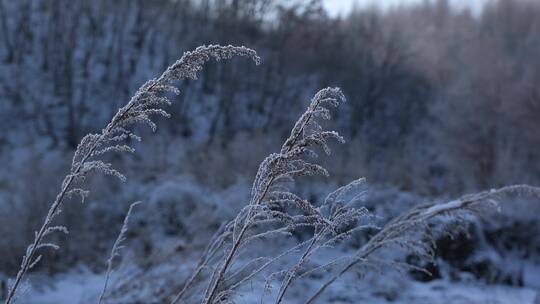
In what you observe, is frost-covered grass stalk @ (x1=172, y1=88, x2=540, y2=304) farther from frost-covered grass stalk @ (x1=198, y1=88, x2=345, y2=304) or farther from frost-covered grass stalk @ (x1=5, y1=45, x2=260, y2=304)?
frost-covered grass stalk @ (x1=5, y1=45, x2=260, y2=304)

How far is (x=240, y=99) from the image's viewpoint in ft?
76.6

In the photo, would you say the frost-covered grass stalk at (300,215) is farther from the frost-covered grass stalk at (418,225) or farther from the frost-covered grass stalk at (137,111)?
the frost-covered grass stalk at (137,111)

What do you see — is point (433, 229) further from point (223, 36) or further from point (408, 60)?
point (408, 60)

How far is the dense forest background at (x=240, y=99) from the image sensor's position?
13.1 m

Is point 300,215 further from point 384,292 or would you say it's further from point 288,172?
point 384,292

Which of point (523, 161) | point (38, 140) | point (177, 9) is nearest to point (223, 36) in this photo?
point (177, 9)

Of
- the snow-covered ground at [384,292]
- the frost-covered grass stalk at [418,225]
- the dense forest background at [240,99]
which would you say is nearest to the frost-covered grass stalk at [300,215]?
the frost-covered grass stalk at [418,225]

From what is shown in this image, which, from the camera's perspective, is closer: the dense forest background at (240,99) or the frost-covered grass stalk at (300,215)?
the frost-covered grass stalk at (300,215)

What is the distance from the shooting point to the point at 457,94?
2086 centimetres

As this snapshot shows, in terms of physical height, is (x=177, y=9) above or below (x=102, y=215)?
above

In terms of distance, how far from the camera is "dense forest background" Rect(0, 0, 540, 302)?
13.1 metres

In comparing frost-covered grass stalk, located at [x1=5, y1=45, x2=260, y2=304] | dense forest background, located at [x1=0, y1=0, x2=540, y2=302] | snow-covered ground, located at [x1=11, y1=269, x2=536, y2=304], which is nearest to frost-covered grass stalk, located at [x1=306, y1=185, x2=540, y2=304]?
frost-covered grass stalk, located at [x1=5, y1=45, x2=260, y2=304]

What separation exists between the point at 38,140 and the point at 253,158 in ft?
23.2

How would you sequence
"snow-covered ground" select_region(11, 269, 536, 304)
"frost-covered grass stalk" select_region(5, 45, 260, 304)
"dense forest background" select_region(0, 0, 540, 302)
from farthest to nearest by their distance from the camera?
"dense forest background" select_region(0, 0, 540, 302) < "snow-covered ground" select_region(11, 269, 536, 304) < "frost-covered grass stalk" select_region(5, 45, 260, 304)
